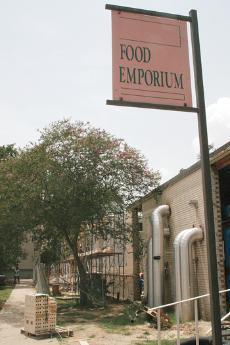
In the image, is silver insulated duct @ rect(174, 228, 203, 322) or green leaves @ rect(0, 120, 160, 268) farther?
green leaves @ rect(0, 120, 160, 268)

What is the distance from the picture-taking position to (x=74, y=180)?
61.5 ft

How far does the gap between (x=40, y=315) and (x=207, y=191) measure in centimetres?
934

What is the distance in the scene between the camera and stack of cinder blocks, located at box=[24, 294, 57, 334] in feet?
41.4

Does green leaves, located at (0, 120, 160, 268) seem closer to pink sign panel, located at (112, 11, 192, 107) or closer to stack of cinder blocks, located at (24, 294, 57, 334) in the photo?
stack of cinder blocks, located at (24, 294, 57, 334)

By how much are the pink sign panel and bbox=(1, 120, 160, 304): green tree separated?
13.4 metres

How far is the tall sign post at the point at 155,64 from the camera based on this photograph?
16.4 ft

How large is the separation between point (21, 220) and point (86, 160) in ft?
11.8

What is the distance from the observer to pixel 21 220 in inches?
745

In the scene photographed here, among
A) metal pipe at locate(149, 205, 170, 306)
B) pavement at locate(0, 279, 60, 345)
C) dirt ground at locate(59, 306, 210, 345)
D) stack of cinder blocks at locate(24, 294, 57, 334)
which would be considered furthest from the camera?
metal pipe at locate(149, 205, 170, 306)

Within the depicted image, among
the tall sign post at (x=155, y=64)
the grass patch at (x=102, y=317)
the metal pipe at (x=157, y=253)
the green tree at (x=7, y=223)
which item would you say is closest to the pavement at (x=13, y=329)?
the grass patch at (x=102, y=317)

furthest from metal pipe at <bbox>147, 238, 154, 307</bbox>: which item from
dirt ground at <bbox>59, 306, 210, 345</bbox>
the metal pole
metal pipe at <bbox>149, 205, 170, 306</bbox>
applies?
the metal pole

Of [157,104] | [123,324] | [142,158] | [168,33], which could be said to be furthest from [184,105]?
[142,158]

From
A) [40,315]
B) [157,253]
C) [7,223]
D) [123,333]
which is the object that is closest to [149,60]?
[40,315]

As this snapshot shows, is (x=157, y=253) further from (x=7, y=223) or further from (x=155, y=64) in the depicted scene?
(x=155, y=64)
